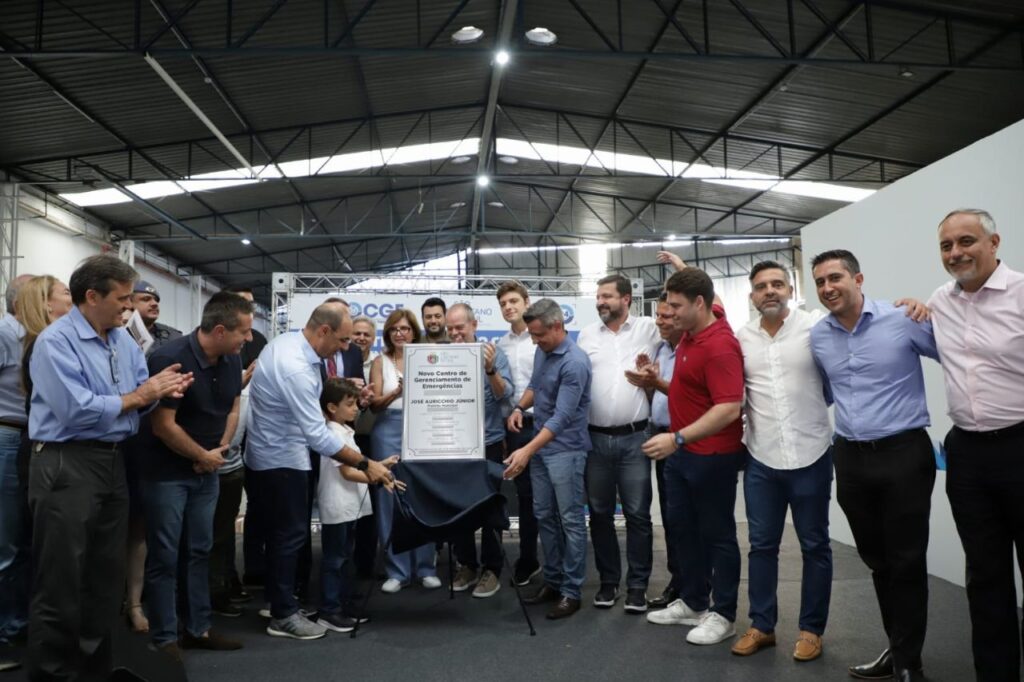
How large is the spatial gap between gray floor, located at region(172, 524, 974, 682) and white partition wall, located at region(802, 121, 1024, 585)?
0.45 m

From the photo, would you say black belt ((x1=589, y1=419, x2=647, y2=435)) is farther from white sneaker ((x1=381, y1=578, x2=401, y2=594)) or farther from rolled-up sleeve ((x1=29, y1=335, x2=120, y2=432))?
rolled-up sleeve ((x1=29, y1=335, x2=120, y2=432))

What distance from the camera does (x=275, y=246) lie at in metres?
17.0

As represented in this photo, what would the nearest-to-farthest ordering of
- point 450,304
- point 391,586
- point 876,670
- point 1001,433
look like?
point 1001,433 → point 876,670 → point 391,586 → point 450,304

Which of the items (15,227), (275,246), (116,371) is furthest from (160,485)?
(275,246)

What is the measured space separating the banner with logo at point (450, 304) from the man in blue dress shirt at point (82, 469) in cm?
501

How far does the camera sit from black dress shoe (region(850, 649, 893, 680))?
9.07 feet

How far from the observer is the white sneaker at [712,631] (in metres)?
3.16

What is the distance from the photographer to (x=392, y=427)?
4.18 meters

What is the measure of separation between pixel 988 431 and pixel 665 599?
201 centimetres

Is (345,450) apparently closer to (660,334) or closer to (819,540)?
(660,334)

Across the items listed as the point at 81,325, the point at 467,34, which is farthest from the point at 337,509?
the point at 467,34

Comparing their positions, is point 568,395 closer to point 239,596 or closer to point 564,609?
point 564,609

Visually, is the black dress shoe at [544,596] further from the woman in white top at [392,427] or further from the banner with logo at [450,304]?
the banner with logo at [450,304]

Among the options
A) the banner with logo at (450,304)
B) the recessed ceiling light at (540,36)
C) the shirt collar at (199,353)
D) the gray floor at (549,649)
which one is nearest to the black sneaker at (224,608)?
the gray floor at (549,649)
